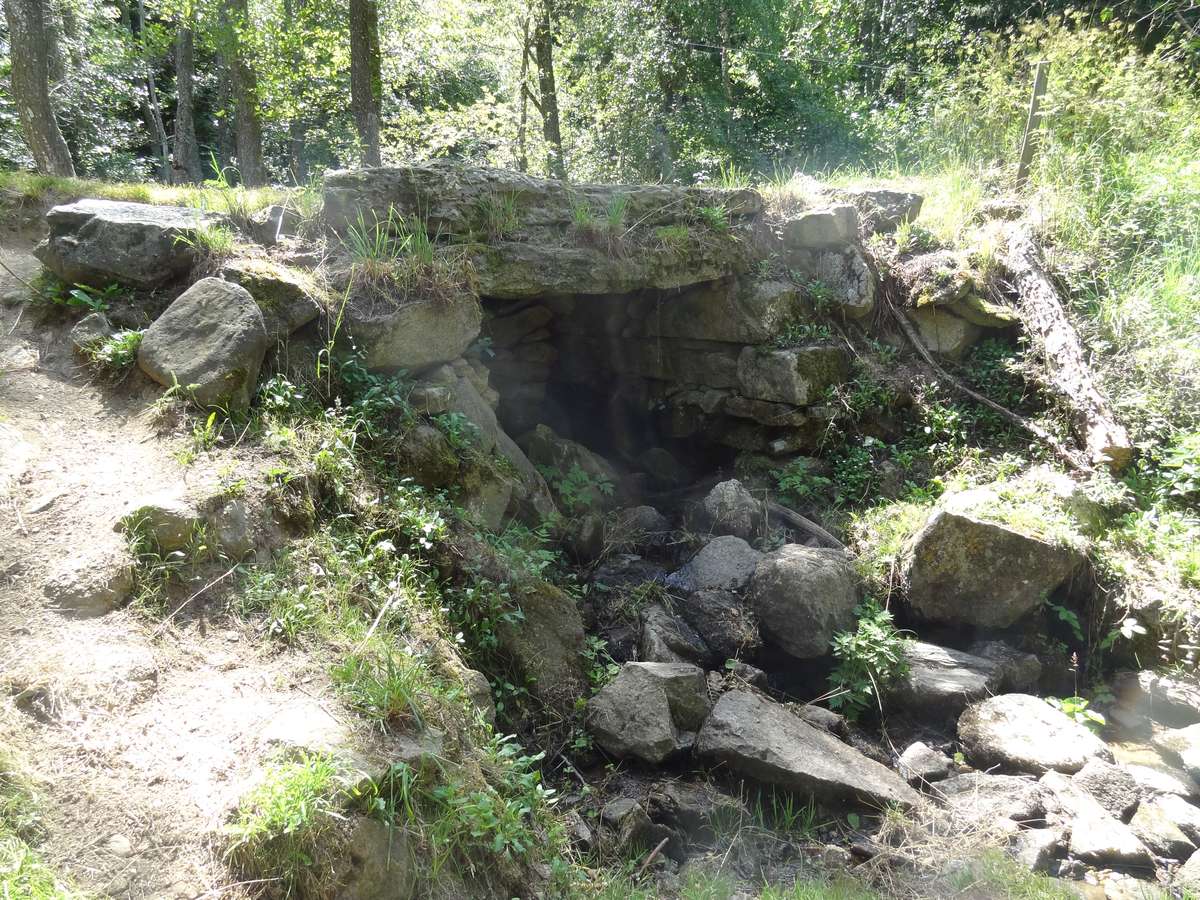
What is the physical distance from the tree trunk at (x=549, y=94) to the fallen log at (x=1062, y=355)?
292 inches

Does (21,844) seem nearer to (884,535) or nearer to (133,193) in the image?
(884,535)

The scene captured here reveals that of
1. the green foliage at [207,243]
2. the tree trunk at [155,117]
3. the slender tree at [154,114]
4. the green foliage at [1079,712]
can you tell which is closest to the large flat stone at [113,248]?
the green foliage at [207,243]

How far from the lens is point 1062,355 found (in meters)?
5.90

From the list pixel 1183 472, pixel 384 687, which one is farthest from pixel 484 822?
pixel 1183 472

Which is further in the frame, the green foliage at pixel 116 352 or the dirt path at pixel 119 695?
the green foliage at pixel 116 352

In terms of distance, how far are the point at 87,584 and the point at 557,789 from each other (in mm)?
2240

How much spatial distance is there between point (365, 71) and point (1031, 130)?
659 cm

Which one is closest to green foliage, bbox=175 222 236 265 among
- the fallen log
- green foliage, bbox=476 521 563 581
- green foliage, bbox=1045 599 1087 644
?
green foliage, bbox=476 521 563 581

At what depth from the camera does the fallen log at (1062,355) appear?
532 centimetres

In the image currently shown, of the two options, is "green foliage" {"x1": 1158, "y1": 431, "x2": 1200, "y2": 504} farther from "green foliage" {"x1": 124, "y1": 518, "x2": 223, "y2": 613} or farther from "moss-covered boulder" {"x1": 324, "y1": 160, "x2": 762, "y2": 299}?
"green foliage" {"x1": 124, "y1": 518, "x2": 223, "y2": 613}

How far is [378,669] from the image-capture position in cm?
306

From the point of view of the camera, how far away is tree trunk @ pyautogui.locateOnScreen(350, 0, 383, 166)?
7754 millimetres

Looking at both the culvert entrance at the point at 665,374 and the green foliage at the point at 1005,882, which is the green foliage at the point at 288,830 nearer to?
the green foliage at the point at 1005,882

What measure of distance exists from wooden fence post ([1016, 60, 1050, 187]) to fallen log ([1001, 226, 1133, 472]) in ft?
3.19
